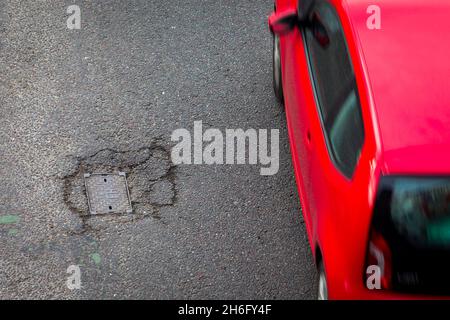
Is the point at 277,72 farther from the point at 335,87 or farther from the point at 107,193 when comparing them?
the point at 335,87

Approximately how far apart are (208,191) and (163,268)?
0.79 metres

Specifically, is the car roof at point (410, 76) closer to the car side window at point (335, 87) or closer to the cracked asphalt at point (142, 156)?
the car side window at point (335, 87)

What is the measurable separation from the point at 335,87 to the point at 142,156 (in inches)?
80.9

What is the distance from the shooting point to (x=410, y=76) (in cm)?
398

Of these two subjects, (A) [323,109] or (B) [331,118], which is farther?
(A) [323,109]

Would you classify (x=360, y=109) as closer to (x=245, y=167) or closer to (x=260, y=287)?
(x=260, y=287)

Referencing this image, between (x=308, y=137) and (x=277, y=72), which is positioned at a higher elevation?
(x=277, y=72)

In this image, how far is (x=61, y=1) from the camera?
7.56 metres

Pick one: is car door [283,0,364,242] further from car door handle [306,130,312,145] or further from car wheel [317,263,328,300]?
car wheel [317,263,328,300]

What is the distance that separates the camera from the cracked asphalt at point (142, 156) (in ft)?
17.1

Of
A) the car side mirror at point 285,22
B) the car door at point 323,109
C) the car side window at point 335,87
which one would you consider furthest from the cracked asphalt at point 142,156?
the car side window at point 335,87

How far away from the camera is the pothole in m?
5.63

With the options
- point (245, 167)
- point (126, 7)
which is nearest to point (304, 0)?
point (245, 167)

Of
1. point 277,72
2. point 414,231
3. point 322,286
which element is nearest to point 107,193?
point 277,72
